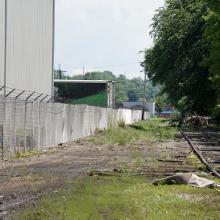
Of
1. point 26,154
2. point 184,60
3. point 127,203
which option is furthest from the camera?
point 184,60

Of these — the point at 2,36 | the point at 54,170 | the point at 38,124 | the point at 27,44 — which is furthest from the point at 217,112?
the point at 54,170

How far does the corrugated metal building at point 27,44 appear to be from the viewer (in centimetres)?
3609

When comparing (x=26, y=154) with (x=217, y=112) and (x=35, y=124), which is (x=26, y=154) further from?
(x=217, y=112)

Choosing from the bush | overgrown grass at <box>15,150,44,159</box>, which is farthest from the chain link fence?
the bush

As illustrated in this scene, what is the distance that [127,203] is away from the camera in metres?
12.9

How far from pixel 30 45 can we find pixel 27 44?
0.67 m

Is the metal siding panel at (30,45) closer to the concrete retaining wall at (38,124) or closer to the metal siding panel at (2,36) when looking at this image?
the metal siding panel at (2,36)

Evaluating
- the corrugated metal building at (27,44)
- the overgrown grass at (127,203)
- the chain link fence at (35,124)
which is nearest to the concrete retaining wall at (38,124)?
the chain link fence at (35,124)

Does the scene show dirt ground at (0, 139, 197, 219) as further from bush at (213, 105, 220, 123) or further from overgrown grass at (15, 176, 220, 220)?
bush at (213, 105, 220, 123)

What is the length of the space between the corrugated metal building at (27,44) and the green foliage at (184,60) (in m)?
26.0

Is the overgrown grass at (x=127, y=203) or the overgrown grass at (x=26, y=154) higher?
the overgrown grass at (x=127, y=203)

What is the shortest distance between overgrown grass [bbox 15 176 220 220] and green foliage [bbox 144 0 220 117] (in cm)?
5403

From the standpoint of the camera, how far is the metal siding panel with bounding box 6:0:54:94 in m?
37.4

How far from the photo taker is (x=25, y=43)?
132 ft
